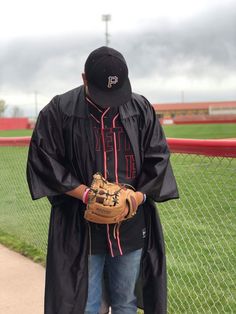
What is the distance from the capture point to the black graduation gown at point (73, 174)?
7.06ft

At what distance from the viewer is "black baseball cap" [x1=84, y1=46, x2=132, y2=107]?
2.06 meters

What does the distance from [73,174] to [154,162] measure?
0.40 meters

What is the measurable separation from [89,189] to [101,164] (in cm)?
14

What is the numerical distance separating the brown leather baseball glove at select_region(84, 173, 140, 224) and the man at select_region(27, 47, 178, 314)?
0.05 metres

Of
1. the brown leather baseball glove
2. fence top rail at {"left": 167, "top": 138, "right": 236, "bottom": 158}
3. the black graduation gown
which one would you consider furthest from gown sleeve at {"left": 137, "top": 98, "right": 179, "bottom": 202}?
fence top rail at {"left": 167, "top": 138, "right": 236, "bottom": 158}

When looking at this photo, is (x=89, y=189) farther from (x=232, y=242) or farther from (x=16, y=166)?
(x=16, y=166)

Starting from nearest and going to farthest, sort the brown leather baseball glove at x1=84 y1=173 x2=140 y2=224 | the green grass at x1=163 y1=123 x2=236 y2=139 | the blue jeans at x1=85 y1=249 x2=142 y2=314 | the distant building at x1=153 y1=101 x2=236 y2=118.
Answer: the brown leather baseball glove at x1=84 y1=173 x2=140 y2=224 < the blue jeans at x1=85 y1=249 x2=142 y2=314 < the green grass at x1=163 y1=123 x2=236 y2=139 < the distant building at x1=153 y1=101 x2=236 y2=118

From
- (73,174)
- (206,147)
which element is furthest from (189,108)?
(73,174)

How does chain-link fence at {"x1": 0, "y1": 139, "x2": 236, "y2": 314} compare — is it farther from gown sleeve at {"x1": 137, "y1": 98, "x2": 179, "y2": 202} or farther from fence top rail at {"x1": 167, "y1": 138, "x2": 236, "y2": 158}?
gown sleeve at {"x1": 137, "y1": 98, "x2": 179, "y2": 202}

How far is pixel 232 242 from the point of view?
4.22m

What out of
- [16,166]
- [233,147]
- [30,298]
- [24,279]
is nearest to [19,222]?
[16,166]

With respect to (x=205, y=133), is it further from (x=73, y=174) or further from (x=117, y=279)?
(x=73, y=174)

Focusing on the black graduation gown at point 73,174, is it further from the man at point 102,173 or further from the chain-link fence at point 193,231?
the chain-link fence at point 193,231

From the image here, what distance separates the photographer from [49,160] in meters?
2.13
